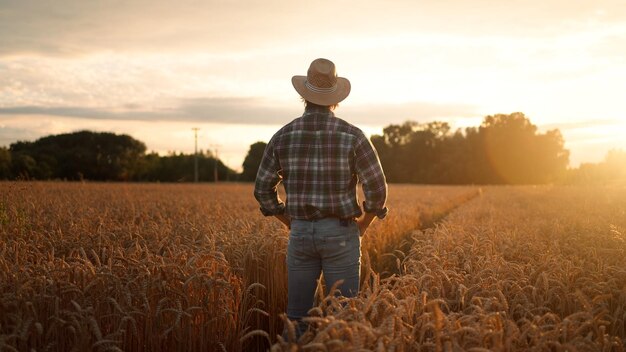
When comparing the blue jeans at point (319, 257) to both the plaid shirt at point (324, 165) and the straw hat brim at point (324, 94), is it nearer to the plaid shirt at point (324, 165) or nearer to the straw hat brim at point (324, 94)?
the plaid shirt at point (324, 165)

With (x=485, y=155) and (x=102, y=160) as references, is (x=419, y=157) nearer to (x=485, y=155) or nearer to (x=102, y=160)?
(x=485, y=155)

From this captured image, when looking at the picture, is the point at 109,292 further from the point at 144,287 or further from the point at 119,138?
the point at 119,138

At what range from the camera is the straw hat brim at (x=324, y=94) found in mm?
4156

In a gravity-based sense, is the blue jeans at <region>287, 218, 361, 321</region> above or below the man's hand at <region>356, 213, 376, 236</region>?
below

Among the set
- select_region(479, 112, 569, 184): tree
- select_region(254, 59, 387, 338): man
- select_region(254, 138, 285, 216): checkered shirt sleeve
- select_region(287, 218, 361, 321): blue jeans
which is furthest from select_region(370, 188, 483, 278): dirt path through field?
select_region(479, 112, 569, 184): tree

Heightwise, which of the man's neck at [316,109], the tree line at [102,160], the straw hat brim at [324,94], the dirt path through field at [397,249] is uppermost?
the tree line at [102,160]

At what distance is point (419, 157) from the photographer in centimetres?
9331

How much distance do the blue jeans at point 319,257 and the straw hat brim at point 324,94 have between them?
0.93m

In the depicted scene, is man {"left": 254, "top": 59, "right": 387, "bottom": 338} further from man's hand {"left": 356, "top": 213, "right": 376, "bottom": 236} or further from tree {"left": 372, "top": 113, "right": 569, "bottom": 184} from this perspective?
tree {"left": 372, "top": 113, "right": 569, "bottom": 184}

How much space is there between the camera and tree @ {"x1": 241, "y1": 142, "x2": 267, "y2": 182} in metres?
85.4

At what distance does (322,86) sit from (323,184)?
2.59 ft

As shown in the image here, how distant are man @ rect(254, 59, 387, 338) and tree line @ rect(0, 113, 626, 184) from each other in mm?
73574

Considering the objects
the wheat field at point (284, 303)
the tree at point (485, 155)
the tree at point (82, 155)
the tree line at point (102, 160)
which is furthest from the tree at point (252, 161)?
the wheat field at point (284, 303)

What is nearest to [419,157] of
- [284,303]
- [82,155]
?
[82,155]
